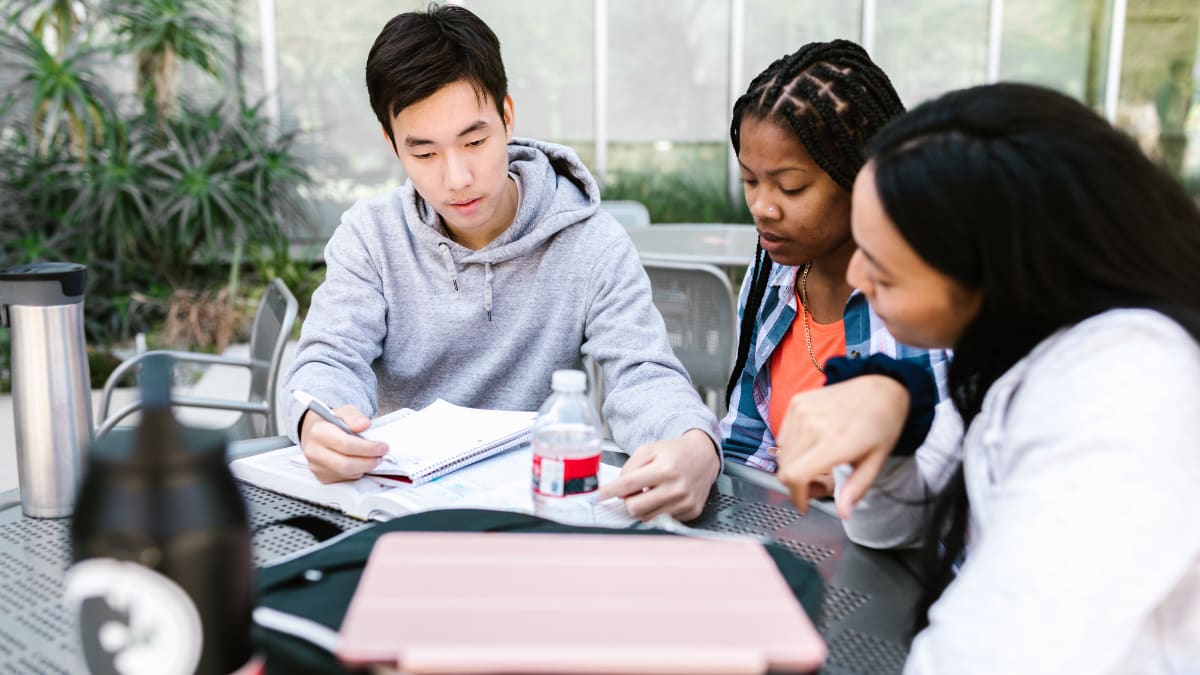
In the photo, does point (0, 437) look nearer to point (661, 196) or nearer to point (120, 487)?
point (120, 487)

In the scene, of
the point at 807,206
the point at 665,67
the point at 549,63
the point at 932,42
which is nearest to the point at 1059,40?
the point at 932,42

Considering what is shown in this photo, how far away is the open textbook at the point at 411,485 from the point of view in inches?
43.7

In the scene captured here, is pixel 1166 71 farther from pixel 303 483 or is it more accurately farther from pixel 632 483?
pixel 303 483

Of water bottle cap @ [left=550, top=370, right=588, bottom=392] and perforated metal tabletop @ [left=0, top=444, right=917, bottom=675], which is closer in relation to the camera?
perforated metal tabletop @ [left=0, top=444, right=917, bottom=675]

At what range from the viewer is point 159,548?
A: 1.62 ft

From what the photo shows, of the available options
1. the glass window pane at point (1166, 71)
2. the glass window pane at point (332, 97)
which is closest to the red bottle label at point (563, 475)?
the glass window pane at point (332, 97)

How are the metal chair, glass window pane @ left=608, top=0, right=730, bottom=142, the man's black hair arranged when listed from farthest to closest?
glass window pane @ left=608, top=0, right=730, bottom=142, the metal chair, the man's black hair

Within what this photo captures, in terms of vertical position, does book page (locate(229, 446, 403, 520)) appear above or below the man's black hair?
below

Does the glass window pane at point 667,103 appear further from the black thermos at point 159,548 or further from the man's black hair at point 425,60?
the black thermos at point 159,548

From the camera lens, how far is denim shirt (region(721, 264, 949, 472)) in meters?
1.53

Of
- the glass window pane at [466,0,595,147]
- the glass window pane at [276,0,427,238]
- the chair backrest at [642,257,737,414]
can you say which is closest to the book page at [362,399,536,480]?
the chair backrest at [642,257,737,414]

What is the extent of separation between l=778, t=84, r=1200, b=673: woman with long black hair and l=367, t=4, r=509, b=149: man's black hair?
35.3 inches

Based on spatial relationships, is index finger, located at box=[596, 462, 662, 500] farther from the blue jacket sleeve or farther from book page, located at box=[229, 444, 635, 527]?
the blue jacket sleeve

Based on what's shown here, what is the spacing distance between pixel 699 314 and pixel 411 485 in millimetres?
1489
